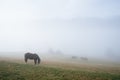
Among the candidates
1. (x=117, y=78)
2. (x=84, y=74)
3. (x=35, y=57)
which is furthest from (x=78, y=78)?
(x=35, y=57)

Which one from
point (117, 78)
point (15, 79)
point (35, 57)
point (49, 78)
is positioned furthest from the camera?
point (35, 57)

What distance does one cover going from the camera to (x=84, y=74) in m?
22.8

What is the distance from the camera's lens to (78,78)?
21.1 metres

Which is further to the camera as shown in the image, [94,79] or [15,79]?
[94,79]

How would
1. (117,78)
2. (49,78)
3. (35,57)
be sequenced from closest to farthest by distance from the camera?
(49,78), (117,78), (35,57)

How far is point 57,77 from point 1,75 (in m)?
6.97

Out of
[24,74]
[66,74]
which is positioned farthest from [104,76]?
[24,74]

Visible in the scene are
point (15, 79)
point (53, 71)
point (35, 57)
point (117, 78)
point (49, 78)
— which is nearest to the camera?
point (15, 79)

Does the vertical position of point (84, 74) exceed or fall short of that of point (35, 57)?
it falls short

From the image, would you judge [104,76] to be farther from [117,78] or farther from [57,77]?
[57,77]

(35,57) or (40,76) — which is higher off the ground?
(35,57)

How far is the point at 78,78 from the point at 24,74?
7.12m

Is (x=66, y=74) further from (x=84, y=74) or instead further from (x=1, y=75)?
(x=1, y=75)

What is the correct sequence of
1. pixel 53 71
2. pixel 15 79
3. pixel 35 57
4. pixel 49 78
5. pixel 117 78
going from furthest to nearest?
1. pixel 35 57
2. pixel 53 71
3. pixel 117 78
4. pixel 49 78
5. pixel 15 79
